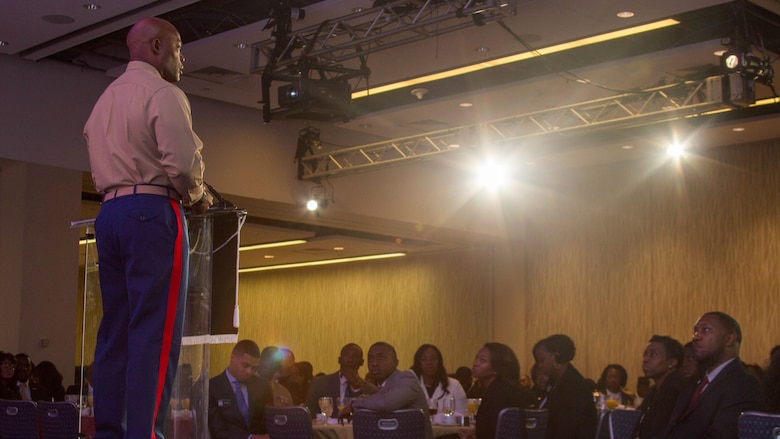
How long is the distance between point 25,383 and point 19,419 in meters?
2.85

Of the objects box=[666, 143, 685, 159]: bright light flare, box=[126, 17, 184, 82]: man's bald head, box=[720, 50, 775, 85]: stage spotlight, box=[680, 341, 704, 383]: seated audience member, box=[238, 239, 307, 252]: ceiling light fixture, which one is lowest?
box=[680, 341, 704, 383]: seated audience member

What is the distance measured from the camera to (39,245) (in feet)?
32.1

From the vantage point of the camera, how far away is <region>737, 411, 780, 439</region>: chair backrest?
3986mm

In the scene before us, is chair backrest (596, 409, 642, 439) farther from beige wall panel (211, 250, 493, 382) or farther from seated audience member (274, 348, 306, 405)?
beige wall panel (211, 250, 493, 382)

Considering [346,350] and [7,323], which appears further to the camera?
[7,323]

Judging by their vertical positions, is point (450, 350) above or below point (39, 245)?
below

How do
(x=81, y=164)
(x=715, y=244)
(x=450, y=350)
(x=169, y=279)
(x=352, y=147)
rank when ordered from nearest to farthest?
(x=169, y=279)
(x=81, y=164)
(x=352, y=147)
(x=715, y=244)
(x=450, y=350)

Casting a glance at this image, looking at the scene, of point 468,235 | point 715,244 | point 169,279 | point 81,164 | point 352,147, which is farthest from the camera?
point 468,235

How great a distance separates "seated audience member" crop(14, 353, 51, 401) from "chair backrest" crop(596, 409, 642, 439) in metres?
5.00

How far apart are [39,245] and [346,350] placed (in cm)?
325

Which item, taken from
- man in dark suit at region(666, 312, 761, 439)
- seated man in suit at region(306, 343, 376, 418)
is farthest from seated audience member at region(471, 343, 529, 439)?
seated man in suit at region(306, 343, 376, 418)

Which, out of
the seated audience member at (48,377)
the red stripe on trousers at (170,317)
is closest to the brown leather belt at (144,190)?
the red stripe on trousers at (170,317)

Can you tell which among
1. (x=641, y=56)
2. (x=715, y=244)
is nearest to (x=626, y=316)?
(x=715, y=244)

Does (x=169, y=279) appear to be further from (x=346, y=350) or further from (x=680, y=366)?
(x=346, y=350)
